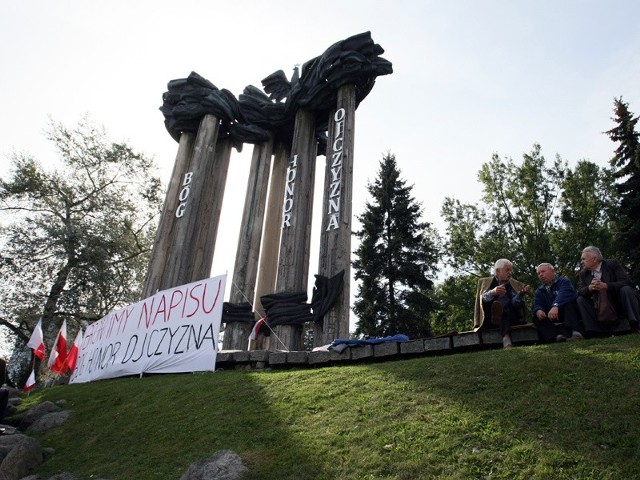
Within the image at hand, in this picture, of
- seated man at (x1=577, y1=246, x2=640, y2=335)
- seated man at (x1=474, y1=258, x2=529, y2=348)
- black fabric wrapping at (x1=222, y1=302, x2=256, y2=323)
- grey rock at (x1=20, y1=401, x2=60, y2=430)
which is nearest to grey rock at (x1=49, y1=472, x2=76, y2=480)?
grey rock at (x1=20, y1=401, x2=60, y2=430)

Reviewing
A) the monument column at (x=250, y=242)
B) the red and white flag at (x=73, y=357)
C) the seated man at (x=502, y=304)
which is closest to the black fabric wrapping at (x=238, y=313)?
the monument column at (x=250, y=242)

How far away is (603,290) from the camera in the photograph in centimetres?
598

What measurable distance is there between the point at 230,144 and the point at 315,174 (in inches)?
142

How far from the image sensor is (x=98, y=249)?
67.0 feet

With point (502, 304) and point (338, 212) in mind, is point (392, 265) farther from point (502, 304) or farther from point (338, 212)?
point (502, 304)

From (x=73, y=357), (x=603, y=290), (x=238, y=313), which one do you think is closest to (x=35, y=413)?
(x=238, y=313)

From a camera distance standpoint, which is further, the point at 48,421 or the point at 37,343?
the point at 37,343

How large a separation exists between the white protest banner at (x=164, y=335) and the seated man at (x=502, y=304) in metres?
4.55

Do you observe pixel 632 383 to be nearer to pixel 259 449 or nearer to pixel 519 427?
pixel 519 427

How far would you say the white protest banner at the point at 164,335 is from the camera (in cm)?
891

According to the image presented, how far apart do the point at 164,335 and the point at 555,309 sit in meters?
7.07

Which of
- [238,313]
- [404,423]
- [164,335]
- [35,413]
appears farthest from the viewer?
[238,313]

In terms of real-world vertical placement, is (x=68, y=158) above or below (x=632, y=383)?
above

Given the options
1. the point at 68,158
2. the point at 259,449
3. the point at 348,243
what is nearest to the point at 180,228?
A: the point at 348,243
